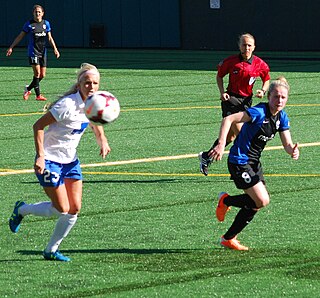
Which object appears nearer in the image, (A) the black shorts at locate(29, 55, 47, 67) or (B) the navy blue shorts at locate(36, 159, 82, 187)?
(B) the navy blue shorts at locate(36, 159, 82, 187)

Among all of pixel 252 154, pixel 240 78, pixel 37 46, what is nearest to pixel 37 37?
pixel 37 46

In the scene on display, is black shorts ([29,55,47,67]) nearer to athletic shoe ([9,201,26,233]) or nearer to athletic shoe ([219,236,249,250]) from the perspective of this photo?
athletic shoe ([9,201,26,233])

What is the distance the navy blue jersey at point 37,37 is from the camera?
27562 mm

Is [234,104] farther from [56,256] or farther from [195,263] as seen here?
[56,256]

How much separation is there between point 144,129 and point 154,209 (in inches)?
315

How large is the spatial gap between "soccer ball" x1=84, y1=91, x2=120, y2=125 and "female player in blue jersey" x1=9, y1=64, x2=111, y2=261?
0.11m

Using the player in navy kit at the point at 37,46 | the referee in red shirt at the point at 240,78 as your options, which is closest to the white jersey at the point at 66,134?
the referee in red shirt at the point at 240,78

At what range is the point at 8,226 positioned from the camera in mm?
12156

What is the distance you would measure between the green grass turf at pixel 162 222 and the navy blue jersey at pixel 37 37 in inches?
106

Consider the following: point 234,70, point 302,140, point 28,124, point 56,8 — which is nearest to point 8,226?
point 234,70

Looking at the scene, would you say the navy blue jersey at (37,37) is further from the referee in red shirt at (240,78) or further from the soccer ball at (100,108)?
the soccer ball at (100,108)

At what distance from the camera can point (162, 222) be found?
1238cm

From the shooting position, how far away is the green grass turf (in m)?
9.55

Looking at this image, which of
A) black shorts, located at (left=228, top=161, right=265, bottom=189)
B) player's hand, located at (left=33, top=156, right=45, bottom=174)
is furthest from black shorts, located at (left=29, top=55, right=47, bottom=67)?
player's hand, located at (left=33, top=156, right=45, bottom=174)
